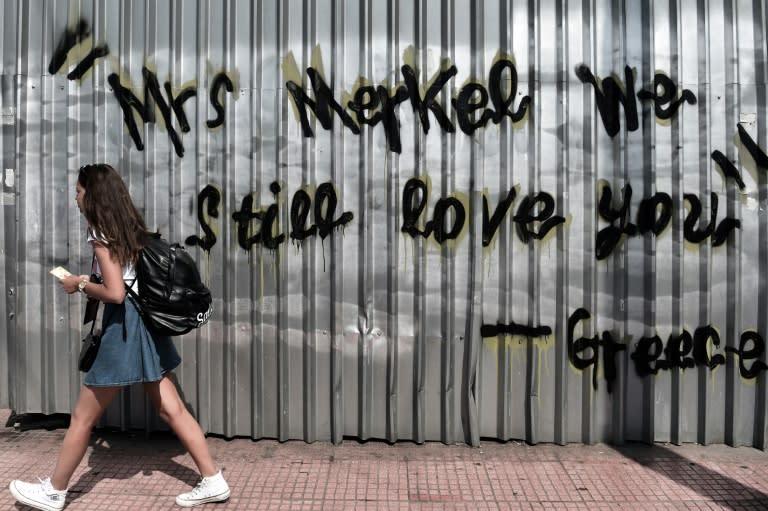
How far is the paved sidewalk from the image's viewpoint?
390cm

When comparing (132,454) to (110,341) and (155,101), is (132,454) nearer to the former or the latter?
(110,341)

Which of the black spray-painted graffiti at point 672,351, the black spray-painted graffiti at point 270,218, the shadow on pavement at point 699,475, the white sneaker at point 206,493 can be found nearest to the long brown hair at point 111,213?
the black spray-painted graffiti at point 270,218

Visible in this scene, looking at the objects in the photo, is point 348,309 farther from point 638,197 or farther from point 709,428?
point 709,428

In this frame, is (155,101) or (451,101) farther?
(155,101)

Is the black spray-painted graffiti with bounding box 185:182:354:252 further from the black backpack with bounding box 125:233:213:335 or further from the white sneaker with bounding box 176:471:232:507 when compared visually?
the white sneaker with bounding box 176:471:232:507

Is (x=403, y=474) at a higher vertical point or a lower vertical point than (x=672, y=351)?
lower

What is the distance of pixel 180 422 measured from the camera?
3.74 m

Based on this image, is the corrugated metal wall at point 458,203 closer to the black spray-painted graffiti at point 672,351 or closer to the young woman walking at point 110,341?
the black spray-painted graffiti at point 672,351

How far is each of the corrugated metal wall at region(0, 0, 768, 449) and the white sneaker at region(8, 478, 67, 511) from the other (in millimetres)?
1214

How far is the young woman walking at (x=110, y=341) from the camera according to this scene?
11.7 feet

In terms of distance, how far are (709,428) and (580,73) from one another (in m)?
2.46

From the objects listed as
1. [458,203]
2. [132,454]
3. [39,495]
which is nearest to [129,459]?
[132,454]

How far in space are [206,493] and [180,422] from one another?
0.42 meters

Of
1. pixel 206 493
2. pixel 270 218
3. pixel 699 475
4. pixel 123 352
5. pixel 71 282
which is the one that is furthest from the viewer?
pixel 270 218
